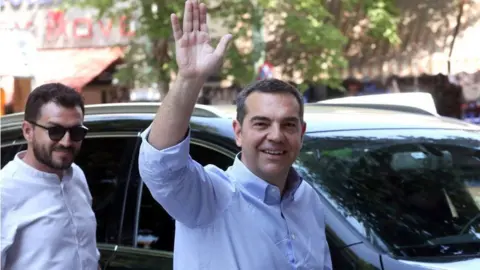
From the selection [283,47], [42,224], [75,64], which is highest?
[42,224]

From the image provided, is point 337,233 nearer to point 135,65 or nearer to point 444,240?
point 444,240

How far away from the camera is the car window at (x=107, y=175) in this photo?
152 inches

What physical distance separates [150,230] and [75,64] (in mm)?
16813

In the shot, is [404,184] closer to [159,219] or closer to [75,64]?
[159,219]

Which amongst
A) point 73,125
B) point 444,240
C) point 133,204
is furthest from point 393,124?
point 73,125

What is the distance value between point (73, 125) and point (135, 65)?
38.3 ft

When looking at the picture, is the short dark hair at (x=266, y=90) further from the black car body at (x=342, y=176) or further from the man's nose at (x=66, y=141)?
the man's nose at (x=66, y=141)

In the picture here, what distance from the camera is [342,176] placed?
3365 mm

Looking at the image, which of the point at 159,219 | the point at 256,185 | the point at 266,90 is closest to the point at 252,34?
the point at 159,219

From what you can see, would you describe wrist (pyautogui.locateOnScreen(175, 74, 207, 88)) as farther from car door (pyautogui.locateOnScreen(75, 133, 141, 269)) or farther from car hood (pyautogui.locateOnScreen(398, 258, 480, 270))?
car door (pyautogui.locateOnScreen(75, 133, 141, 269))

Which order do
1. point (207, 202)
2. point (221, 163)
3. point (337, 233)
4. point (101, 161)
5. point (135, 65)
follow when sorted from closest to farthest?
point (207, 202)
point (337, 233)
point (221, 163)
point (101, 161)
point (135, 65)

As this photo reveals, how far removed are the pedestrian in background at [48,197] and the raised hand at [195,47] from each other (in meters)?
1.16

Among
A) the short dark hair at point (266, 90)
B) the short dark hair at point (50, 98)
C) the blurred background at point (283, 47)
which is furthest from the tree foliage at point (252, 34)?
the short dark hair at point (266, 90)

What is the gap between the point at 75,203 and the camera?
→ 10.5 ft
